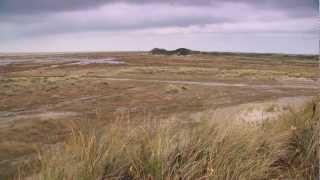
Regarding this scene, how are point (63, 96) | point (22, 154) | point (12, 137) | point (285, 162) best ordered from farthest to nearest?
point (63, 96) → point (12, 137) → point (22, 154) → point (285, 162)

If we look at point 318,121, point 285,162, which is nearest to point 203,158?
point 285,162

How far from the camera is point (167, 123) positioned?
19.8ft

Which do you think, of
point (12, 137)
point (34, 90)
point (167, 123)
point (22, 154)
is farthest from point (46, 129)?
point (34, 90)

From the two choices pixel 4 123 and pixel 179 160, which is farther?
pixel 4 123

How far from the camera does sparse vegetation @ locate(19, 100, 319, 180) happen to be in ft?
16.1

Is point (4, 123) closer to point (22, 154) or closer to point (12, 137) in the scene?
point (12, 137)

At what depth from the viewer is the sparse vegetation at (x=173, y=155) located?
491cm

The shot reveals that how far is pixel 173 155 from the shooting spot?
5.34m

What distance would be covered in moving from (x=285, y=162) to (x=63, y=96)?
1311 cm

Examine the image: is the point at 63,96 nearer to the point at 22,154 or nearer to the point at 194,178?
the point at 22,154

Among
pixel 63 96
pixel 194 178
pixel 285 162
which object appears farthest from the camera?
pixel 63 96

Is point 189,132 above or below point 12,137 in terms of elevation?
above

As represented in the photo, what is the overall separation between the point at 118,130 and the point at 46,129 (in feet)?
21.5

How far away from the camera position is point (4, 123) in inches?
495
